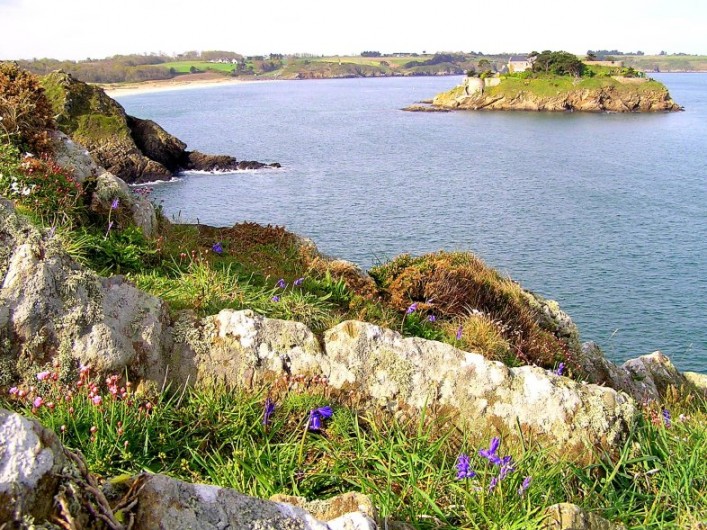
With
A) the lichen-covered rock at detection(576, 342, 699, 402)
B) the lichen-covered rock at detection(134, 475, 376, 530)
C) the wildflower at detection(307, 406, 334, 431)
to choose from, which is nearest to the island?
the lichen-covered rock at detection(576, 342, 699, 402)

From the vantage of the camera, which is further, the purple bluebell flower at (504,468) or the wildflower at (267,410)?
the wildflower at (267,410)

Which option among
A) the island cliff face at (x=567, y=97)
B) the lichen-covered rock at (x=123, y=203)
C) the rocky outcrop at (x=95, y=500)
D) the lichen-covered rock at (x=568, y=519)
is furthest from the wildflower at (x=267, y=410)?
the island cliff face at (x=567, y=97)

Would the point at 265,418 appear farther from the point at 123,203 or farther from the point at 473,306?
the point at 473,306

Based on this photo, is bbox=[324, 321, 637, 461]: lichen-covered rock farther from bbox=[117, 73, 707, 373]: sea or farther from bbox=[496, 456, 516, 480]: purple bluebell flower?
bbox=[117, 73, 707, 373]: sea

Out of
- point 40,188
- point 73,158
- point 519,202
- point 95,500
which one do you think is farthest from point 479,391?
point 519,202

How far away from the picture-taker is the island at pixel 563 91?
117062 millimetres

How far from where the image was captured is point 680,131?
81188mm

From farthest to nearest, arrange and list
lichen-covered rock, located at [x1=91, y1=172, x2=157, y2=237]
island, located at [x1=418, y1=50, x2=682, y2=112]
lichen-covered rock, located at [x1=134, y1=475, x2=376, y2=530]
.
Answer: island, located at [x1=418, y1=50, x2=682, y2=112] → lichen-covered rock, located at [x1=91, y1=172, x2=157, y2=237] → lichen-covered rock, located at [x1=134, y1=475, x2=376, y2=530]

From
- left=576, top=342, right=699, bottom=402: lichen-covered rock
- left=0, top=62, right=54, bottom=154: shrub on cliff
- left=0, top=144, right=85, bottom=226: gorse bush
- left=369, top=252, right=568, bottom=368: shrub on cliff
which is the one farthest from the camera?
left=576, top=342, right=699, bottom=402: lichen-covered rock

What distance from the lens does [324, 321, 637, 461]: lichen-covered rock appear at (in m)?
5.50

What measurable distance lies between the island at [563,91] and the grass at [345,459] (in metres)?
118

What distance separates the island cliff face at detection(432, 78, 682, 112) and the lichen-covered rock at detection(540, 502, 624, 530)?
408 feet

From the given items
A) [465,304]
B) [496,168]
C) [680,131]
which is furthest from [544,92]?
[465,304]

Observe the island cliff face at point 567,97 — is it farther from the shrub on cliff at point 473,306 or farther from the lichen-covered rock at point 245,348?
the lichen-covered rock at point 245,348
